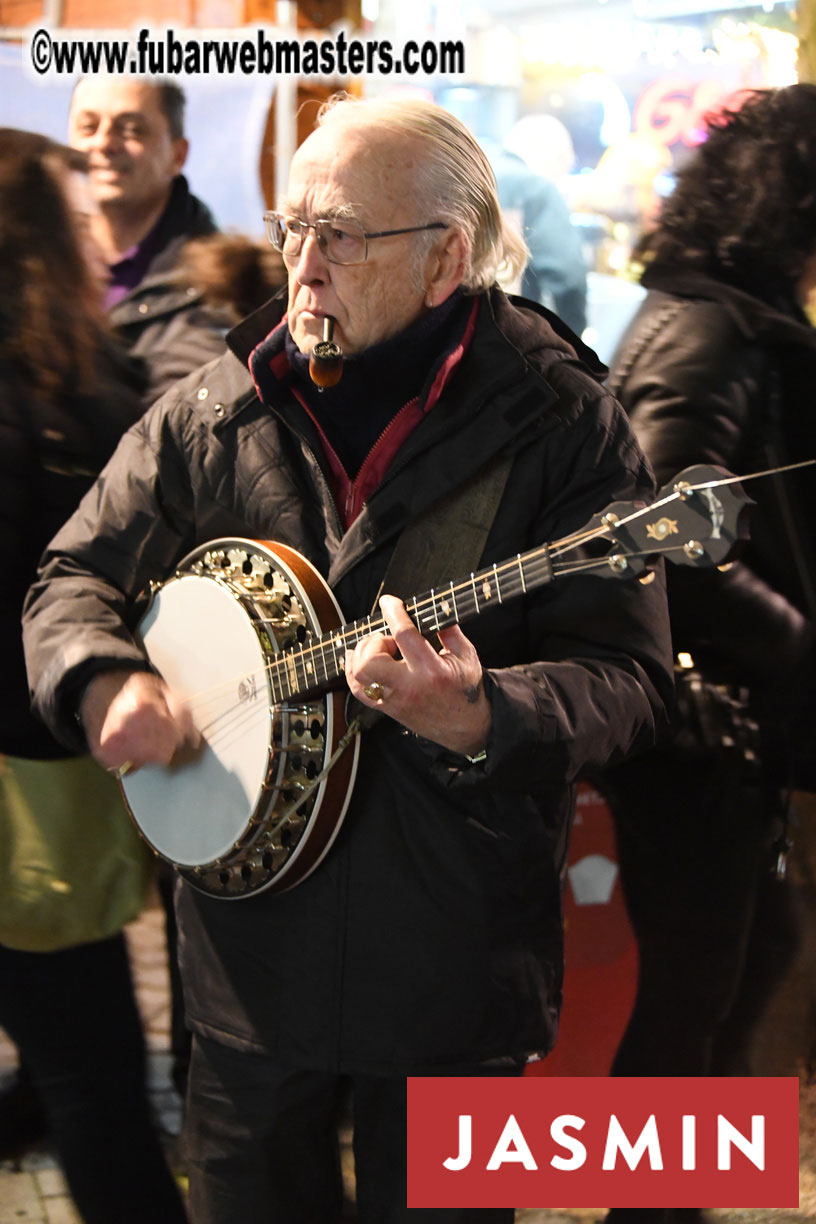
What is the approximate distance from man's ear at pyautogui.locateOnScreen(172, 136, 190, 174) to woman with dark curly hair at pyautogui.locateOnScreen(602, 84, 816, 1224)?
1248 millimetres

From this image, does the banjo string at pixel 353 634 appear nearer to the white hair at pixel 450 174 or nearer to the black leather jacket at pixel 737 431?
the white hair at pixel 450 174

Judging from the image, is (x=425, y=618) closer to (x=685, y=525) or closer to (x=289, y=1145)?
(x=685, y=525)

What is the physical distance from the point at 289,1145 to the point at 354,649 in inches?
30.8

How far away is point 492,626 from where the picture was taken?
1.95 m

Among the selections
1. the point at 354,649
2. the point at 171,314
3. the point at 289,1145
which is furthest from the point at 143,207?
the point at 289,1145

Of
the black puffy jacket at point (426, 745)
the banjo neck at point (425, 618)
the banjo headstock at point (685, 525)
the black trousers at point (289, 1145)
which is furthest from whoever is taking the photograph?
the black trousers at point (289, 1145)

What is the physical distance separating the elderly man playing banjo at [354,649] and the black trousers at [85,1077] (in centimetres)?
31

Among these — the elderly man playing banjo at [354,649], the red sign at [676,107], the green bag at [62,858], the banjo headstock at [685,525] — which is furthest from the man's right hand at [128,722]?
the red sign at [676,107]

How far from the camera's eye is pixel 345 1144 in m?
3.23

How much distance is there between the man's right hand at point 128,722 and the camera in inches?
80.7

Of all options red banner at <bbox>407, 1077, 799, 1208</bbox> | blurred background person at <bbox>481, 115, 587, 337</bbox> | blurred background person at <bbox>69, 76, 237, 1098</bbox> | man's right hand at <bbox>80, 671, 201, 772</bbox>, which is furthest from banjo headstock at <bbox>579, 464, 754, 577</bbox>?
blurred background person at <bbox>69, 76, 237, 1098</bbox>

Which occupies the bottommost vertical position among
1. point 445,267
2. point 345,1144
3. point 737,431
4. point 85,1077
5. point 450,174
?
point 345,1144

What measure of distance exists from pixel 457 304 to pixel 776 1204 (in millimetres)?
1742

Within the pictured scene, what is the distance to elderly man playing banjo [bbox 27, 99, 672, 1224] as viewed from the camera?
193cm
